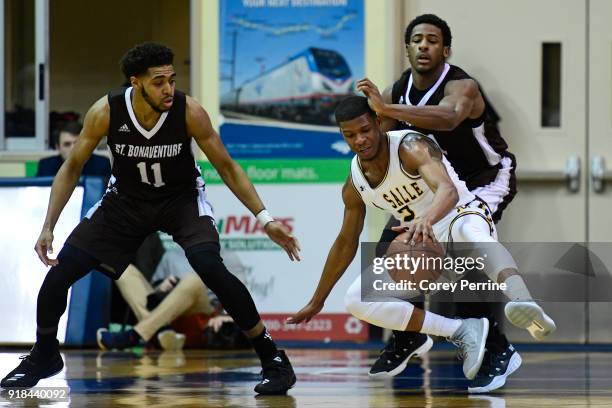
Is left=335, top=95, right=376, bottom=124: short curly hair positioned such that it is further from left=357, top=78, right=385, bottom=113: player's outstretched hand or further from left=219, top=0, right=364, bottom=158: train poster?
left=219, top=0, right=364, bottom=158: train poster

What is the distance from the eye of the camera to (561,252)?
10.1m

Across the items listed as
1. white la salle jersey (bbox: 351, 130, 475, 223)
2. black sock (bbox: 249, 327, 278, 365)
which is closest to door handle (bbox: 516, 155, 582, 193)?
white la salle jersey (bbox: 351, 130, 475, 223)

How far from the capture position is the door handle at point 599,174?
32.6ft

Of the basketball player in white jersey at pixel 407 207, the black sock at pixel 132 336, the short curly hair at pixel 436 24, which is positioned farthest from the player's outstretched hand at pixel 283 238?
the black sock at pixel 132 336

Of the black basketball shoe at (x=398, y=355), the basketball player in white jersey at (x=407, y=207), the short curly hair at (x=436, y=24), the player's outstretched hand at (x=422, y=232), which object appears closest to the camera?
the player's outstretched hand at (x=422, y=232)

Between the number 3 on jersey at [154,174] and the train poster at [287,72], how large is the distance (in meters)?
3.68

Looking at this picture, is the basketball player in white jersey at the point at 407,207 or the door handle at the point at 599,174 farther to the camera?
the door handle at the point at 599,174

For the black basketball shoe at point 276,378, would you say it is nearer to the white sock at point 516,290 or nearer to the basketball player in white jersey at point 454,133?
the basketball player in white jersey at point 454,133

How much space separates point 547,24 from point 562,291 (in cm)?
208

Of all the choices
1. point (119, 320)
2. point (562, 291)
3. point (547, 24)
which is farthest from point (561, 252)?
point (119, 320)

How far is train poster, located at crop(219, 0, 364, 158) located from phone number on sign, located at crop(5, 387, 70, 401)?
418 cm

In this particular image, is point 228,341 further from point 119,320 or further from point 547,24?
point 547,24

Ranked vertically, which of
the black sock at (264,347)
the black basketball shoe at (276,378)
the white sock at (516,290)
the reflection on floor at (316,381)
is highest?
the white sock at (516,290)

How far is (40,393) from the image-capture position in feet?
20.6
